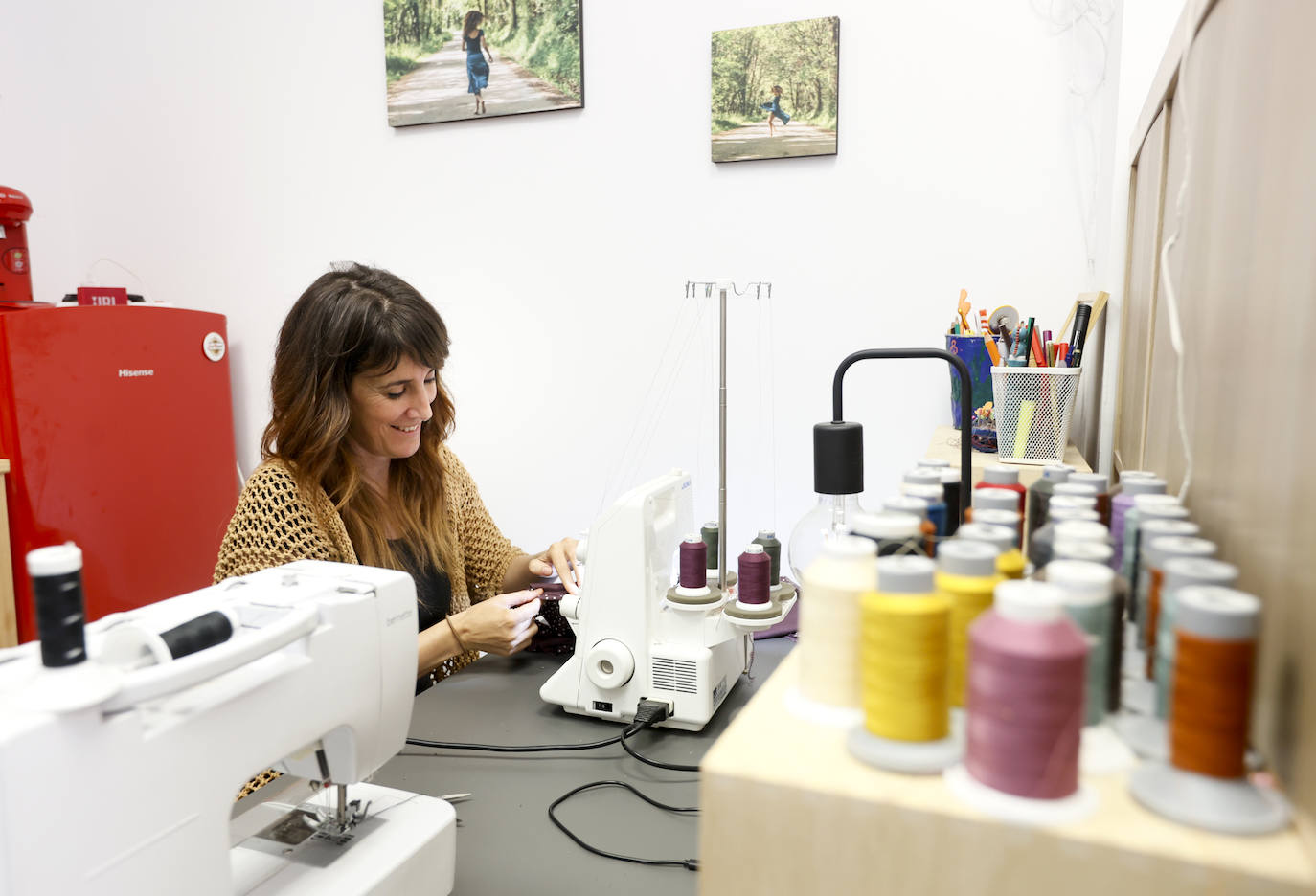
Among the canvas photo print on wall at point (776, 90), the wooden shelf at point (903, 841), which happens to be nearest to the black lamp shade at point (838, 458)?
the wooden shelf at point (903, 841)

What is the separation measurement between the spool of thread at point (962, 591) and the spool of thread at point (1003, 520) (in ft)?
0.30

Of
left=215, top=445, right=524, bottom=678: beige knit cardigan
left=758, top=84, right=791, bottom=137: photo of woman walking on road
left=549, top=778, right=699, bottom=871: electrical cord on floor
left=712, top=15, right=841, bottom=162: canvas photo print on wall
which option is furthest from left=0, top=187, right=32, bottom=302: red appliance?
left=549, top=778, right=699, bottom=871: electrical cord on floor

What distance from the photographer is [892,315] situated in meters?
1.97

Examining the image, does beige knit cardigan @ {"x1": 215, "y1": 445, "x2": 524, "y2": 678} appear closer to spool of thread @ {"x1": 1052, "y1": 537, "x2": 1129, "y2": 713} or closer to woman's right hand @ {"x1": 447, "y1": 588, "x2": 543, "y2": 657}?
woman's right hand @ {"x1": 447, "y1": 588, "x2": 543, "y2": 657}

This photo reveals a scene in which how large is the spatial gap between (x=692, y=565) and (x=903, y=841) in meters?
0.80

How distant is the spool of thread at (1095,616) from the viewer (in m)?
0.44

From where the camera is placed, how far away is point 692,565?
121cm

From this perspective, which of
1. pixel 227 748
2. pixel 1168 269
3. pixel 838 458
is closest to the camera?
pixel 227 748

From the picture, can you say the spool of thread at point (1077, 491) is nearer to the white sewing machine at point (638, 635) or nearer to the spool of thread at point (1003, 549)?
the spool of thread at point (1003, 549)

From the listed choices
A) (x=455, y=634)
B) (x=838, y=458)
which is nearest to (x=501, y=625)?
(x=455, y=634)

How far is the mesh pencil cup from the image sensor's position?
52.9 inches

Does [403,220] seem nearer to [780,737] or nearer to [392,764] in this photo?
[392,764]

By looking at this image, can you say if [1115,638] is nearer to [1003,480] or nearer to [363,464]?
[1003,480]

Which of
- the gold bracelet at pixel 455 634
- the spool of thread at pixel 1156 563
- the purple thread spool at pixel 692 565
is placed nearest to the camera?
the spool of thread at pixel 1156 563
